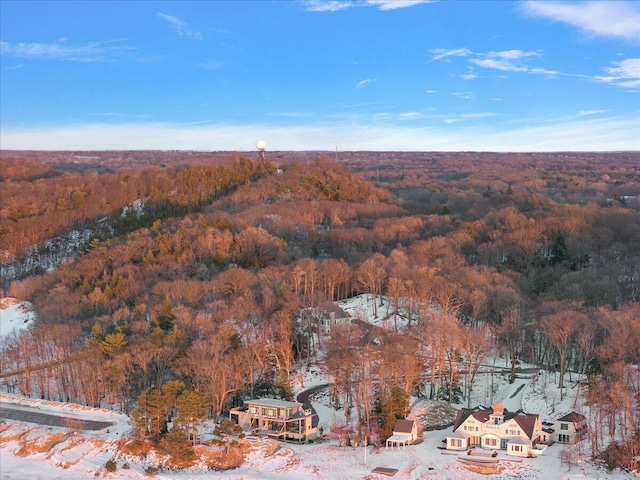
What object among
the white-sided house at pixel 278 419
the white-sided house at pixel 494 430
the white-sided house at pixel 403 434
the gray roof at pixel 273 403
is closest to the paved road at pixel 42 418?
the white-sided house at pixel 278 419

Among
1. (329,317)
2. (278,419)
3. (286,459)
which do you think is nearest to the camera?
(286,459)

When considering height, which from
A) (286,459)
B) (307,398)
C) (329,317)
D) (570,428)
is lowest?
(286,459)

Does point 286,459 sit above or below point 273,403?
below

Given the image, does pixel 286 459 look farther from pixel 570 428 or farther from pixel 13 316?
pixel 13 316

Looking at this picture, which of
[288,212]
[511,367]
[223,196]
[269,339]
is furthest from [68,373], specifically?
[223,196]

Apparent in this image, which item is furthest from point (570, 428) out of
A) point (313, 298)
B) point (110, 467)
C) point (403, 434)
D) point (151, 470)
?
point (110, 467)

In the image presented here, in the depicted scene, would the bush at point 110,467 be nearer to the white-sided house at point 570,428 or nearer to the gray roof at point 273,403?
the gray roof at point 273,403

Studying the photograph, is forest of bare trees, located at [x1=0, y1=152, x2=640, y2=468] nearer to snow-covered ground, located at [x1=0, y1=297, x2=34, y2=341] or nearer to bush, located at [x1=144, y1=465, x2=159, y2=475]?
snow-covered ground, located at [x1=0, y1=297, x2=34, y2=341]
